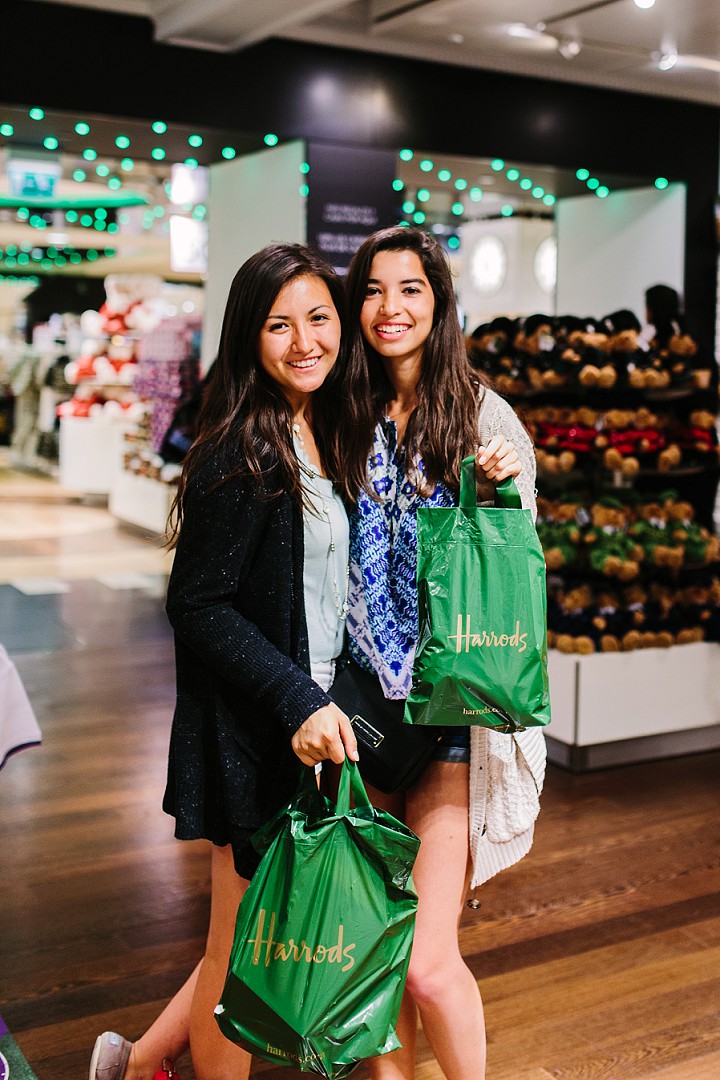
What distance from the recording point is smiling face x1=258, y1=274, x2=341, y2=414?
1.92 metres

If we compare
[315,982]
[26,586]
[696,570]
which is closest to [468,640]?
[315,982]

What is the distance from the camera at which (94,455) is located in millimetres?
12789

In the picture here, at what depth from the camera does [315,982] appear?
68.4 inches

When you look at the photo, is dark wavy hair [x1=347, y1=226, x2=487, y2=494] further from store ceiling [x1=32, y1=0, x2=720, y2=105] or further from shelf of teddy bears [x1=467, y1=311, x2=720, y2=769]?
store ceiling [x1=32, y1=0, x2=720, y2=105]

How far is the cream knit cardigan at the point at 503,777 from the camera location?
203 cm

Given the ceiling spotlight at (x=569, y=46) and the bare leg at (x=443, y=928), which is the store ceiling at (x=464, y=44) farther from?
the bare leg at (x=443, y=928)

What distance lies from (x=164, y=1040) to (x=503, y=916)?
133cm

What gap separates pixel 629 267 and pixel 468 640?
499cm

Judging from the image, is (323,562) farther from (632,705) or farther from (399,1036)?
(632,705)

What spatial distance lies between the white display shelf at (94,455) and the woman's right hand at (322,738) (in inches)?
438

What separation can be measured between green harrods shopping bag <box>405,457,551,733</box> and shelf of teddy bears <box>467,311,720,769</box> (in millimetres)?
2680

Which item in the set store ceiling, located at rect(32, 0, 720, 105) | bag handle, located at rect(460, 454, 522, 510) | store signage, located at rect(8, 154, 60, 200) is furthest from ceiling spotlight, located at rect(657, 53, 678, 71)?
bag handle, located at rect(460, 454, 522, 510)

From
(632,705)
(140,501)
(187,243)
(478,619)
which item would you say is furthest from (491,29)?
(140,501)

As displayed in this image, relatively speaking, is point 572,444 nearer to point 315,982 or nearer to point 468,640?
point 468,640
